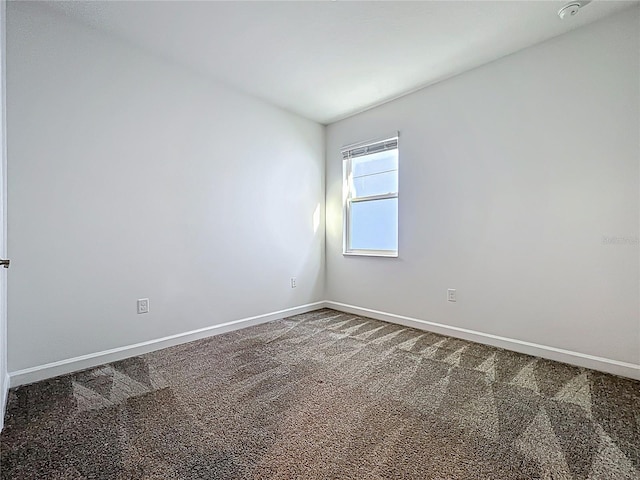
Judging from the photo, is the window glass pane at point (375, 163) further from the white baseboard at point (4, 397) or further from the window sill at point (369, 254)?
the white baseboard at point (4, 397)

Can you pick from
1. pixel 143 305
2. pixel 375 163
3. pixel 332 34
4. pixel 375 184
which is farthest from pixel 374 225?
pixel 143 305

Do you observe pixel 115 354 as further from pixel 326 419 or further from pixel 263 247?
pixel 326 419

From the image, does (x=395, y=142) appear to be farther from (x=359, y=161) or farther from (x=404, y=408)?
(x=404, y=408)

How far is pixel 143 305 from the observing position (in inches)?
99.8

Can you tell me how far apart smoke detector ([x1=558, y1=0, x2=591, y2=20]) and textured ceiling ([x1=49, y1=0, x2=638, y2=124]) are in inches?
1.7

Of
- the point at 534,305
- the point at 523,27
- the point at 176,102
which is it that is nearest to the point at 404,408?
the point at 534,305

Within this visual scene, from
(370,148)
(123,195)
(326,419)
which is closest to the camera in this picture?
(326,419)

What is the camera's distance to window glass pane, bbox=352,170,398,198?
11.5ft

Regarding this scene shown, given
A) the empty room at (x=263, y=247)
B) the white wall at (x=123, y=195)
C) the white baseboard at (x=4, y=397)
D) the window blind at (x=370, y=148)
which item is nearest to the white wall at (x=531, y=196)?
the empty room at (x=263, y=247)

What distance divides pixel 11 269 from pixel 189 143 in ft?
5.21

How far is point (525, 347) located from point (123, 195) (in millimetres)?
3534

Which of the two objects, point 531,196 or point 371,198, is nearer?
point 531,196

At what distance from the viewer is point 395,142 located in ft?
11.2

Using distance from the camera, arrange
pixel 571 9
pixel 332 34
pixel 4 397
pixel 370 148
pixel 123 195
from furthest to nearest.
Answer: pixel 370 148 < pixel 123 195 < pixel 332 34 < pixel 571 9 < pixel 4 397
